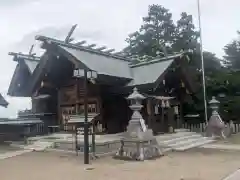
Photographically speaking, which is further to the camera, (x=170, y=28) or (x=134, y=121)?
(x=170, y=28)

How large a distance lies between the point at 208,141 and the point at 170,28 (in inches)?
661

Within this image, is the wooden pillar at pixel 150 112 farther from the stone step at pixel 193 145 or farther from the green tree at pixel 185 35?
the green tree at pixel 185 35

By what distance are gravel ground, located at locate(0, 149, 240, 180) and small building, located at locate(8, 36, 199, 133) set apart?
4731 millimetres

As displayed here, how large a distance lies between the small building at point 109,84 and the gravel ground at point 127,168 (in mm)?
4731

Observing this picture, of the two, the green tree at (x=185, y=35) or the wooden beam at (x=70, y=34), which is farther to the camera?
the green tree at (x=185, y=35)

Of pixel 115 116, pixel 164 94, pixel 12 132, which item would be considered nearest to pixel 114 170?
pixel 115 116

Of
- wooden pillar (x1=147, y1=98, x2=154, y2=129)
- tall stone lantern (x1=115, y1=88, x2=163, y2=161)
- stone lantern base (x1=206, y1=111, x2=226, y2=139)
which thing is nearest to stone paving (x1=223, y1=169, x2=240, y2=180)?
tall stone lantern (x1=115, y1=88, x2=163, y2=161)

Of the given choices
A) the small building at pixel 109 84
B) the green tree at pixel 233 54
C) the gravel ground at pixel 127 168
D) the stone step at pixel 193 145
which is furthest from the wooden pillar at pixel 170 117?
the green tree at pixel 233 54

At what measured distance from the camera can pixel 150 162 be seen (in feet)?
30.1

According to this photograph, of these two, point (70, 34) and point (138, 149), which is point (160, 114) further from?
point (70, 34)

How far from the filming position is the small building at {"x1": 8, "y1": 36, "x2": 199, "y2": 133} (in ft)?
48.6

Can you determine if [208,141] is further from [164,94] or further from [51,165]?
[51,165]

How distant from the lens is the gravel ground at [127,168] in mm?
7148

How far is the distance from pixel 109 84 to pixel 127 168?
7.33 m
